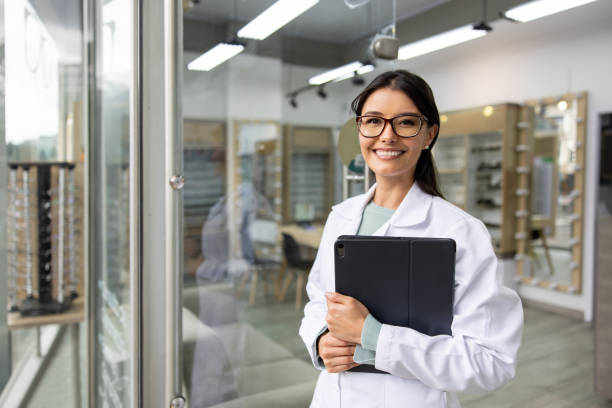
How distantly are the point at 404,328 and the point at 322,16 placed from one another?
3.93 ft

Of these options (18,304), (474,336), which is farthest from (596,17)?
(18,304)

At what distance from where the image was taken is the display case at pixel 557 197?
15.9ft

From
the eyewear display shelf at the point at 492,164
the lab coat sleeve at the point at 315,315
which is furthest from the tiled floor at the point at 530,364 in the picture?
the eyewear display shelf at the point at 492,164

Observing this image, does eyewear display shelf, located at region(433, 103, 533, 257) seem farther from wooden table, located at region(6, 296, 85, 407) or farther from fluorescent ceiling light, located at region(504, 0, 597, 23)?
wooden table, located at region(6, 296, 85, 407)

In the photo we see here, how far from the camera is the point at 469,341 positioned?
0.75 m

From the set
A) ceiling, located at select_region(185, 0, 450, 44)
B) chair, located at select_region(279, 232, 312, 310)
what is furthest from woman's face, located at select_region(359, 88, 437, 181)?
chair, located at select_region(279, 232, 312, 310)

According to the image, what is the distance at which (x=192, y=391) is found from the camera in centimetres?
177

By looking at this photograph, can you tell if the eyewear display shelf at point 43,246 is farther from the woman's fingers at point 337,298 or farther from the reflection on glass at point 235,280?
the woman's fingers at point 337,298

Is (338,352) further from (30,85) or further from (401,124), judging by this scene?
(30,85)

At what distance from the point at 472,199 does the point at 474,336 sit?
18.7ft

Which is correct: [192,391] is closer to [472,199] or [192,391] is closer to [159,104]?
[159,104]

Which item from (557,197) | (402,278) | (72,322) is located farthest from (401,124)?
(557,197)

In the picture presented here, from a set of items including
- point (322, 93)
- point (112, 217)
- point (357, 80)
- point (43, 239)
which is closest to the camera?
point (357, 80)

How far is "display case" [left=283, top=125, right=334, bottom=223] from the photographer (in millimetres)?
2113
